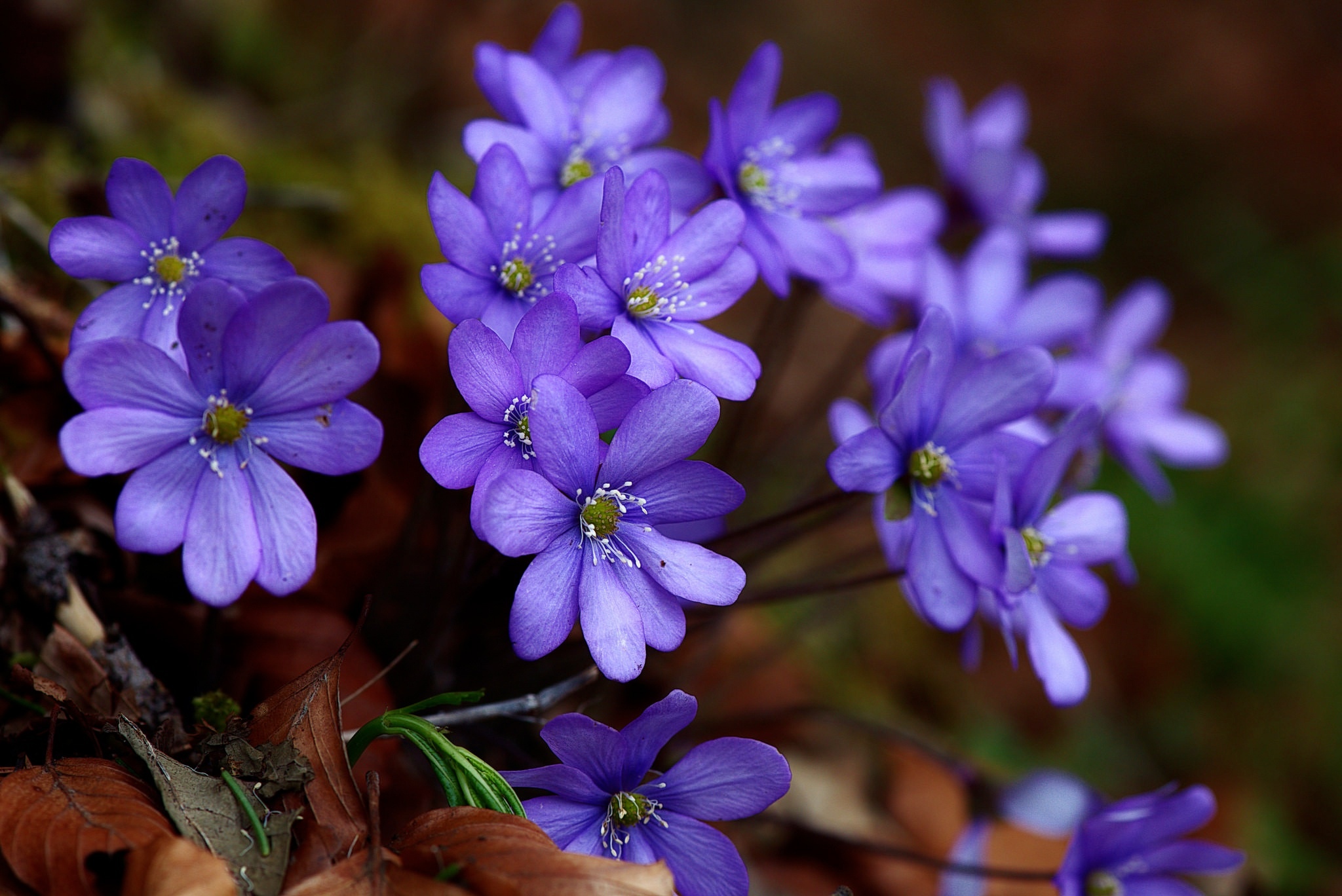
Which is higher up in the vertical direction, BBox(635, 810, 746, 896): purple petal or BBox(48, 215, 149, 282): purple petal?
BBox(48, 215, 149, 282): purple petal

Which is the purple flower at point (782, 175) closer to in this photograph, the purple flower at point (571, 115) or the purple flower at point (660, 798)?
the purple flower at point (571, 115)

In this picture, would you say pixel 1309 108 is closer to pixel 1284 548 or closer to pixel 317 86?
pixel 1284 548

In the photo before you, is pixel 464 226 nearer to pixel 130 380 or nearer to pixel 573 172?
pixel 573 172

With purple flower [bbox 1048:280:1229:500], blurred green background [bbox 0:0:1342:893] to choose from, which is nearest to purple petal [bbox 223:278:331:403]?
blurred green background [bbox 0:0:1342:893]

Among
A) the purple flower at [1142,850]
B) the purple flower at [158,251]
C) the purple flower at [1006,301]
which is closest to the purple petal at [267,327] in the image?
the purple flower at [158,251]

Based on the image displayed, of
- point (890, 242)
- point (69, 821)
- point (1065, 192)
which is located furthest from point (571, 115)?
point (1065, 192)

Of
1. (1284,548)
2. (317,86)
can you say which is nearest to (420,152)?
(317,86)

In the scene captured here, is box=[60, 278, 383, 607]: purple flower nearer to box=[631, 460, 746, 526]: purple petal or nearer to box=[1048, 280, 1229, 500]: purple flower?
box=[631, 460, 746, 526]: purple petal
